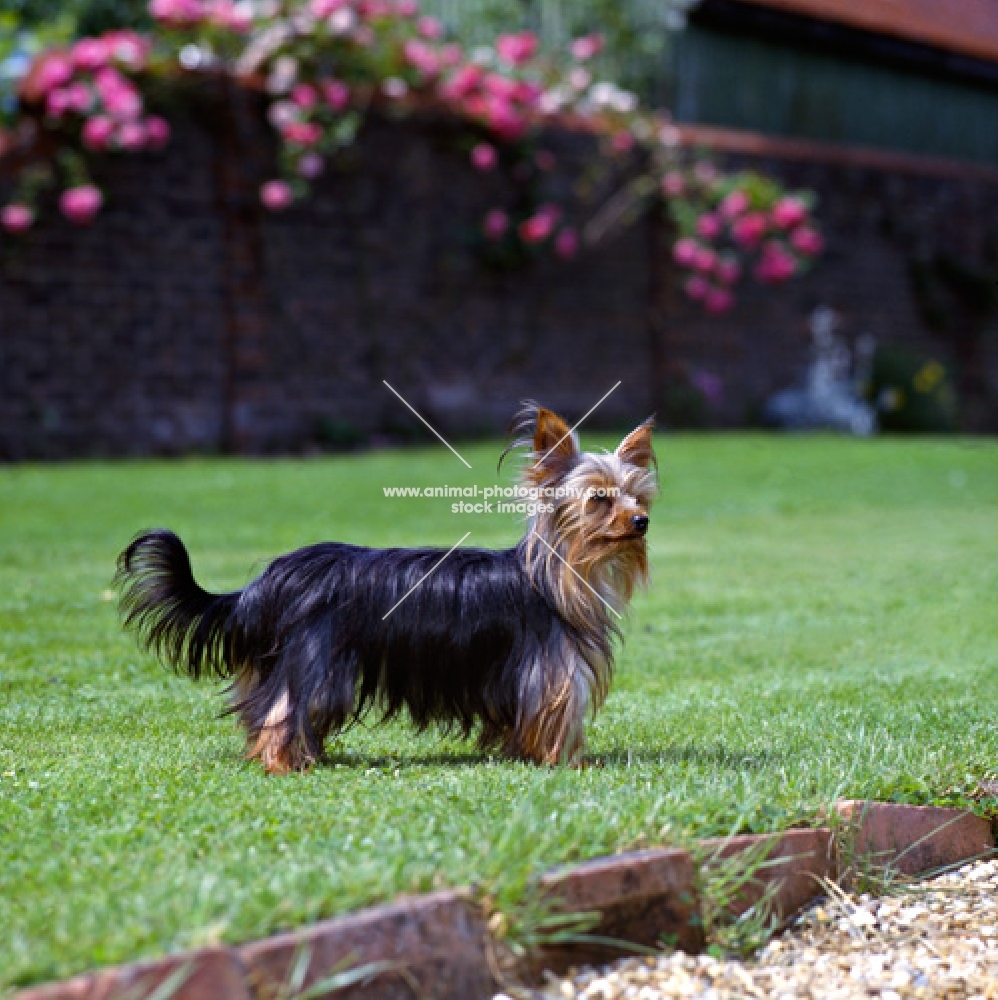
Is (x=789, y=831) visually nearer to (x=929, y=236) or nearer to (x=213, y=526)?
(x=213, y=526)

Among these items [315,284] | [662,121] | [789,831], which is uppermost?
[662,121]

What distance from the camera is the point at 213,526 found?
411 inches

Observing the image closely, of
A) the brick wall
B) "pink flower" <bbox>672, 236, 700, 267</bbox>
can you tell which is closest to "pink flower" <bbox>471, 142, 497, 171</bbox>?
the brick wall

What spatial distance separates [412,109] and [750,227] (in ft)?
14.6

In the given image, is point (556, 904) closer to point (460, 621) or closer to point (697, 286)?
point (460, 621)

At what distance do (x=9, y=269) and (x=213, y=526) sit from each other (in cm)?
512

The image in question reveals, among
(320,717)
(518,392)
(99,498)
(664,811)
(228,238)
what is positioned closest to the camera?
(664,811)

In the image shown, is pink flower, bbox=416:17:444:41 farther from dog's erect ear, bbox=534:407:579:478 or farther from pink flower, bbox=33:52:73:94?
dog's erect ear, bbox=534:407:579:478

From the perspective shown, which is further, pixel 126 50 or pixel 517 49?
pixel 517 49

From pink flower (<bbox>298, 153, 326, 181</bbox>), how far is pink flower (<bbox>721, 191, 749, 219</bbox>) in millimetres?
5318

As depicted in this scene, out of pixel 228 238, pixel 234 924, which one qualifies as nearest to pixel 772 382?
pixel 228 238

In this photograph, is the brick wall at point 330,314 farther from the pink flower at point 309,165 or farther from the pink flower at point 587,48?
the pink flower at point 587,48

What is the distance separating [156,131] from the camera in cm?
1473

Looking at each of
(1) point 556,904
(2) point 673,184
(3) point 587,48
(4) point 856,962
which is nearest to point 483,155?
(3) point 587,48
